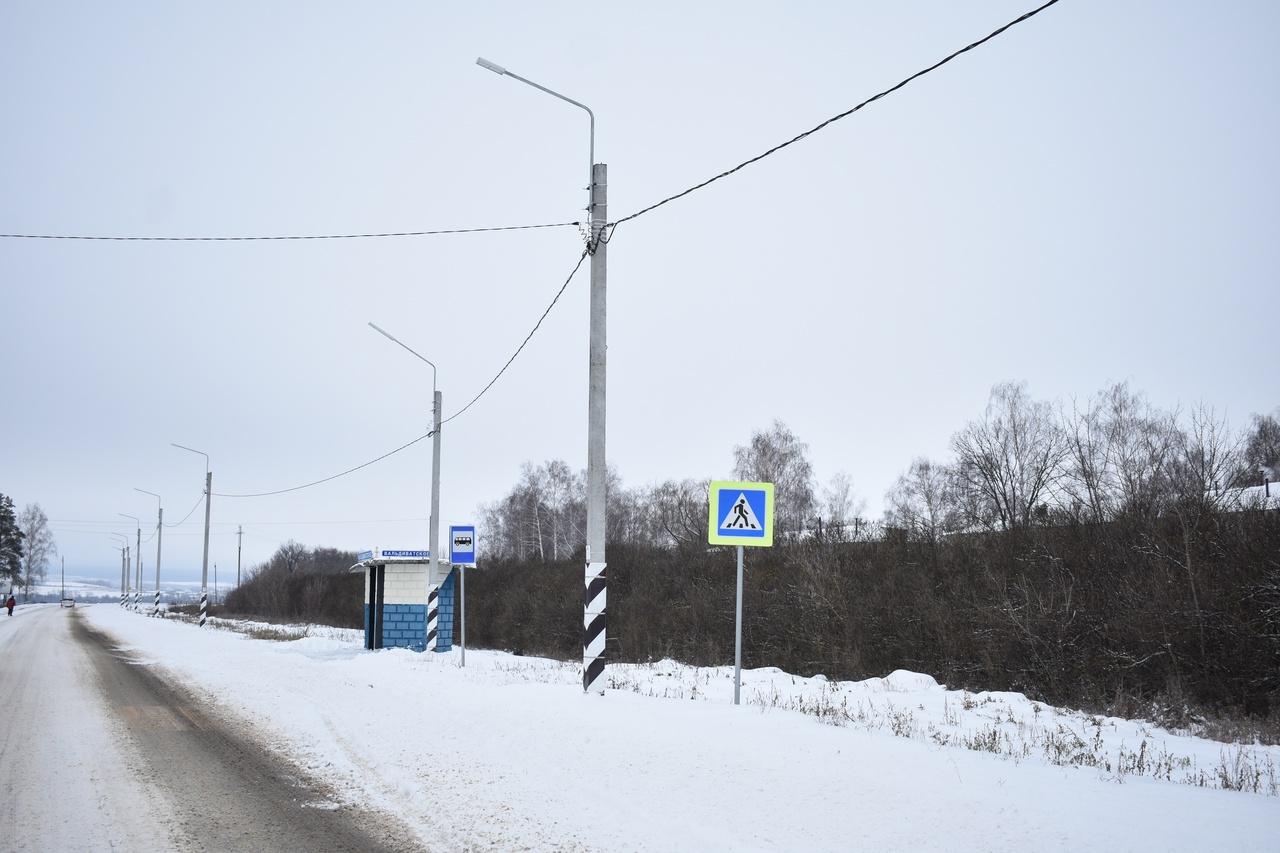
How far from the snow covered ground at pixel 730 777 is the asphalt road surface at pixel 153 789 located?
390mm

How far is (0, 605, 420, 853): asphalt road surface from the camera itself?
6109mm

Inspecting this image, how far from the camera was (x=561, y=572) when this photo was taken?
37438 millimetres

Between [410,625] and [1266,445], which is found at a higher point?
[1266,445]

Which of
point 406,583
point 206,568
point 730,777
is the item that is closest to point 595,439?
point 730,777

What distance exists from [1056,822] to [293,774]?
6361mm

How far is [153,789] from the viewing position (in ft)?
24.6

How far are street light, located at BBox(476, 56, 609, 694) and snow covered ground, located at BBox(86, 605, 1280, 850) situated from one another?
0.66 metres

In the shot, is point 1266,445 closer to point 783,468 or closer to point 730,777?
point 783,468

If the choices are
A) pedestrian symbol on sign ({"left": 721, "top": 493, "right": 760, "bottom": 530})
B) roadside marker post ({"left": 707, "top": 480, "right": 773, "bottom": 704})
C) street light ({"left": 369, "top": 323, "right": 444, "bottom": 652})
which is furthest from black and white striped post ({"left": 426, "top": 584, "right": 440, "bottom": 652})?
pedestrian symbol on sign ({"left": 721, "top": 493, "right": 760, "bottom": 530})

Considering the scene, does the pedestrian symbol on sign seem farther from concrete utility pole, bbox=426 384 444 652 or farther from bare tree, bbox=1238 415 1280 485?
bare tree, bbox=1238 415 1280 485

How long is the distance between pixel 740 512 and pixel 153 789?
22.2ft

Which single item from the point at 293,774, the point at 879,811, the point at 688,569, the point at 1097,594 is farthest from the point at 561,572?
the point at 879,811

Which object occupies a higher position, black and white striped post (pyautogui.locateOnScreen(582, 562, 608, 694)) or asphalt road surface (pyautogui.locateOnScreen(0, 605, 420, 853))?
black and white striped post (pyautogui.locateOnScreen(582, 562, 608, 694))

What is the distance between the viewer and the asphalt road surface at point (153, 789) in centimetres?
611
